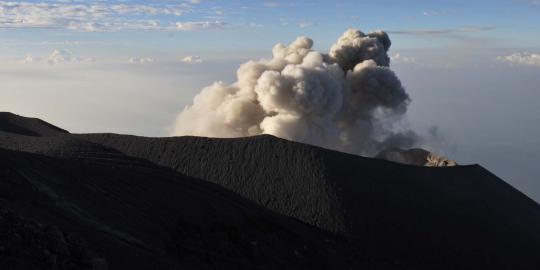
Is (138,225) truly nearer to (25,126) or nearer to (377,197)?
(377,197)

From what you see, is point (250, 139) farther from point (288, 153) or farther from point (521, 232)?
point (521, 232)

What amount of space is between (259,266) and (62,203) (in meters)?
9.36

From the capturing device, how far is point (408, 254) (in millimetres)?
34281

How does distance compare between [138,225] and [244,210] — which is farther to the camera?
[244,210]

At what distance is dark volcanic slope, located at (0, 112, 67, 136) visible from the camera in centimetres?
5653

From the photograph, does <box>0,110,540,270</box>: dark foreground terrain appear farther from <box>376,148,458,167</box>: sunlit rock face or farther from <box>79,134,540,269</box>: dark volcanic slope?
<box>376,148,458,167</box>: sunlit rock face

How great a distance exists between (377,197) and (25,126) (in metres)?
39.5

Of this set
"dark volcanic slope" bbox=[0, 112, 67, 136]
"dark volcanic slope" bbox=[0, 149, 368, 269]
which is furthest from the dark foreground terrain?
"dark volcanic slope" bbox=[0, 112, 67, 136]

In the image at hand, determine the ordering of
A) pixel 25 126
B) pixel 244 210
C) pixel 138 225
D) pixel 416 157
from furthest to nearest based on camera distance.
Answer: pixel 416 157 < pixel 25 126 < pixel 244 210 < pixel 138 225

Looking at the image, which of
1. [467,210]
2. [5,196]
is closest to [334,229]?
[467,210]

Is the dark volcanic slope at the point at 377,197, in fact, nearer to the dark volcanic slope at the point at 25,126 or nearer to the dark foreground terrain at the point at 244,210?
the dark foreground terrain at the point at 244,210

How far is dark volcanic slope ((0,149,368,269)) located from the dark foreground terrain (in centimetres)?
7

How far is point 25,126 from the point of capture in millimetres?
58844

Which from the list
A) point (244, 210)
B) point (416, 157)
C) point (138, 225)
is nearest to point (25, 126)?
point (244, 210)
